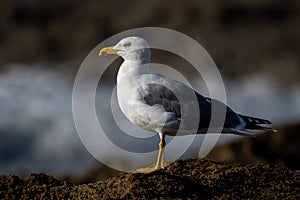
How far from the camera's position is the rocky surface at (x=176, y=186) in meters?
6.82

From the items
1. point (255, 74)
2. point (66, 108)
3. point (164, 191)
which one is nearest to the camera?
point (164, 191)

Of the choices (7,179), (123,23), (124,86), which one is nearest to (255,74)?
(123,23)

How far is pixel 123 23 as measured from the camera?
25.0 metres

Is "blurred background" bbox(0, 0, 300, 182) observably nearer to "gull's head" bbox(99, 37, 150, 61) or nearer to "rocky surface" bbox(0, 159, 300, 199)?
"gull's head" bbox(99, 37, 150, 61)

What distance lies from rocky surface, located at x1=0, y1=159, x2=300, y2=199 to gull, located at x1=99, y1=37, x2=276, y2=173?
1.05 meters

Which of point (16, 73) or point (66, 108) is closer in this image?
point (66, 108)

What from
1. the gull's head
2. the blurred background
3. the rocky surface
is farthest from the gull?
the blurred background

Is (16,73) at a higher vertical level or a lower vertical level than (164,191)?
higher

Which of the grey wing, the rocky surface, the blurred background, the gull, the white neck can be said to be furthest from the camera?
the blurred background

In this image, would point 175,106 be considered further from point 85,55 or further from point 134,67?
point 85,55

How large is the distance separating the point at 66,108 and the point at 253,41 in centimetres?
704

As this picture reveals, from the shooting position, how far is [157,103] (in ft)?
28.3

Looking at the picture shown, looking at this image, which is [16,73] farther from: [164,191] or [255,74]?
[164,191]

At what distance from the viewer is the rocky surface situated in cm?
682
